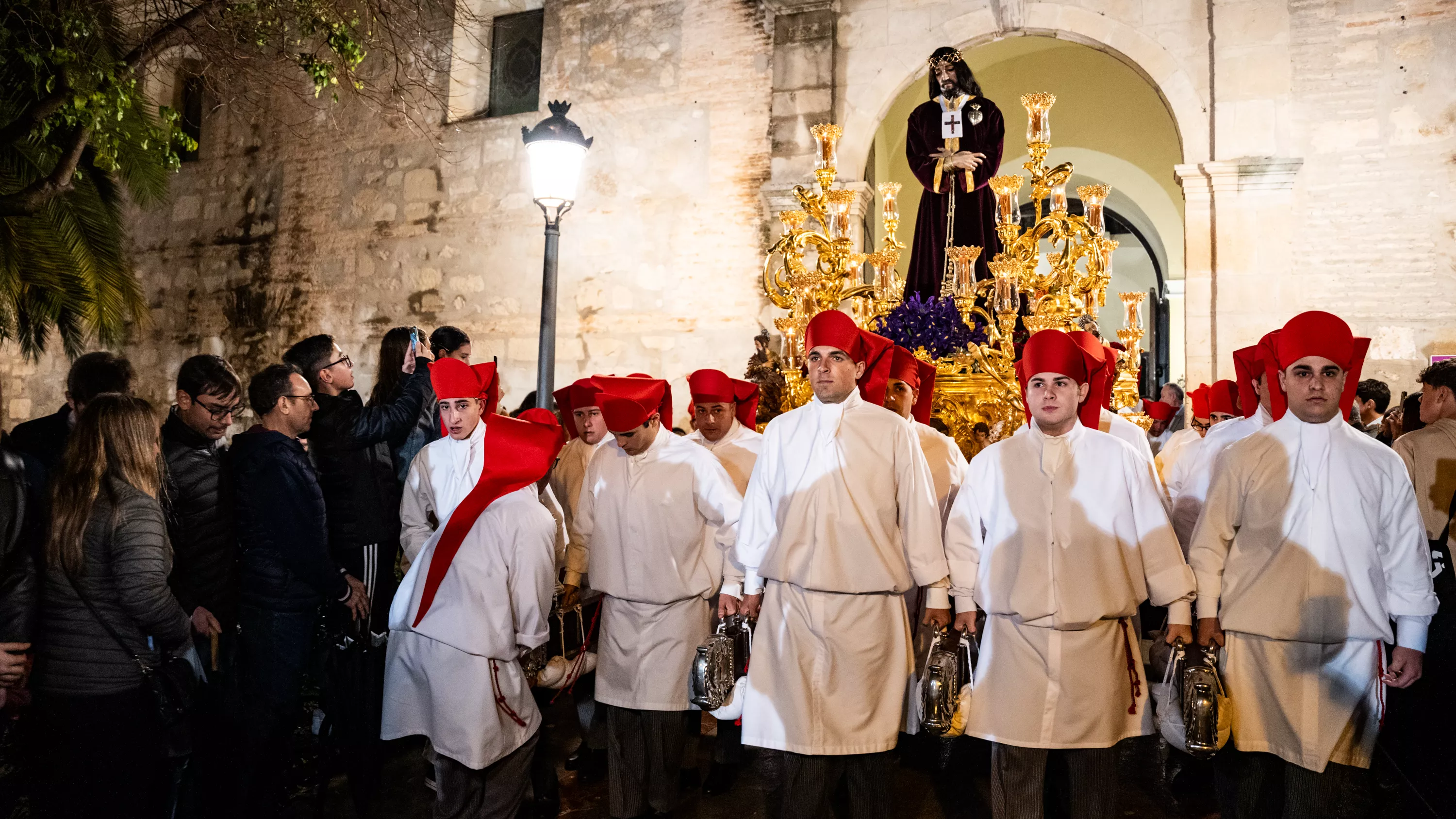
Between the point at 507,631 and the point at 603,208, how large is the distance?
809cm

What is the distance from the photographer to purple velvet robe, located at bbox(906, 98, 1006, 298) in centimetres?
786

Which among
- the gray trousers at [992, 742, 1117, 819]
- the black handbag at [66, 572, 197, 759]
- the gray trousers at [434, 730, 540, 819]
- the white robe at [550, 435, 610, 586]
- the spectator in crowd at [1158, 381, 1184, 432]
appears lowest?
the gray trousers at [434, 730, 540, 819]

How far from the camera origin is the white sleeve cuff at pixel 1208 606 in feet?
11.5

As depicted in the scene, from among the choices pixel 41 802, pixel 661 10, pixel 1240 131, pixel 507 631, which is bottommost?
pixel 41 802

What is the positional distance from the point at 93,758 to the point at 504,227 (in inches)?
363

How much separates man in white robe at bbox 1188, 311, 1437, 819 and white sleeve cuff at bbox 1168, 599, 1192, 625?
0.06 meters

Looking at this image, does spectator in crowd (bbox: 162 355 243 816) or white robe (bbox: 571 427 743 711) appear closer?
spectator in crowd (bbox: 162 355 243 816)

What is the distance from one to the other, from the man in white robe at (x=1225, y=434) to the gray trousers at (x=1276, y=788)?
994 millimetres

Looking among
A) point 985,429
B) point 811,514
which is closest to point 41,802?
point 811,514

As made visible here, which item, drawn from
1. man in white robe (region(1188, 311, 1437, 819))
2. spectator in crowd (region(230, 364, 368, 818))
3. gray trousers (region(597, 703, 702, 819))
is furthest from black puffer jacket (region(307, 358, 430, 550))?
man in white robe (region(1188, 311, 1437, 819))

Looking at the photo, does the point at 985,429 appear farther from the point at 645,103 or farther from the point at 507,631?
the point at 645,103

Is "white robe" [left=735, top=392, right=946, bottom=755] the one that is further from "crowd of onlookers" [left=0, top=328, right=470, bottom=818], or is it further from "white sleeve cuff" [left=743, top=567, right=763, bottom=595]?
"crowd of onlookers" [left=0, top=328, right=470, bottom=818]

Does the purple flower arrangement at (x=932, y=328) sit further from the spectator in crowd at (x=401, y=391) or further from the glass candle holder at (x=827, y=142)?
the spectator in crowd at (x=401, y=391)

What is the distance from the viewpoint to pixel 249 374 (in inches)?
519
